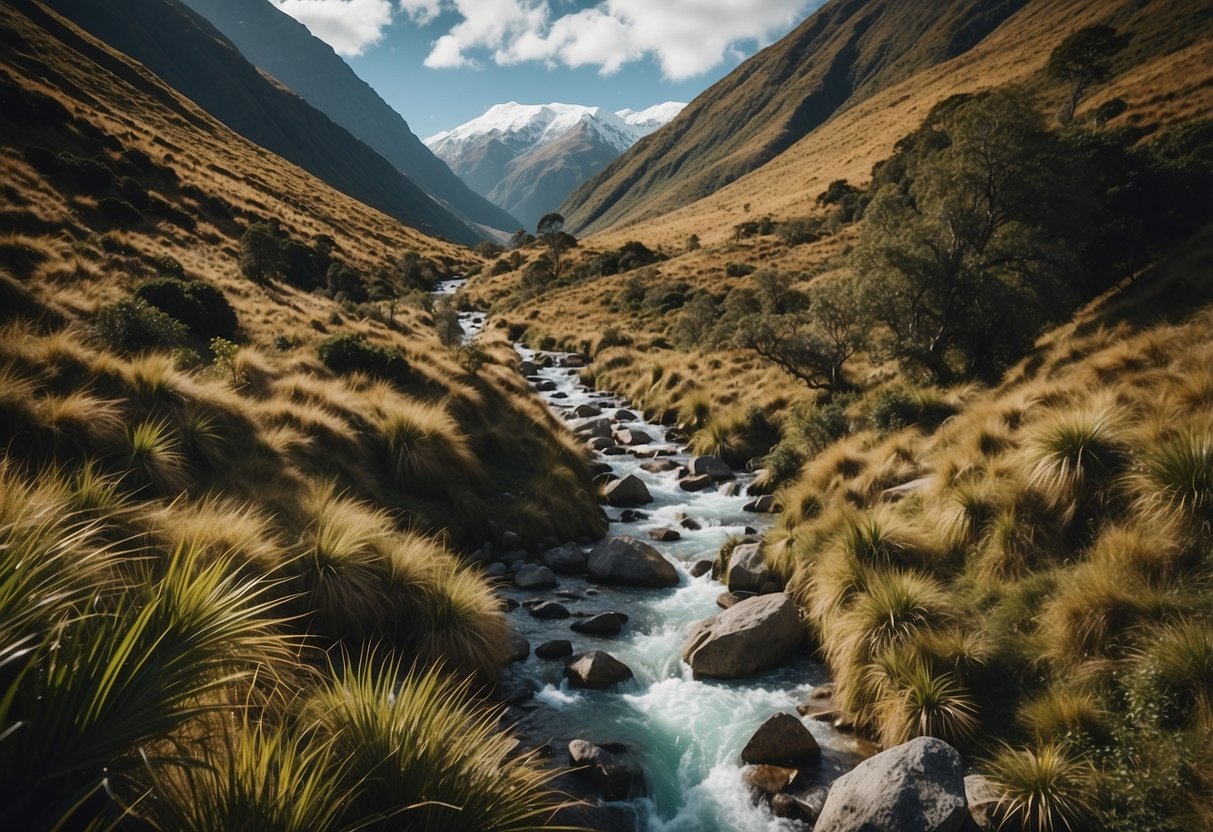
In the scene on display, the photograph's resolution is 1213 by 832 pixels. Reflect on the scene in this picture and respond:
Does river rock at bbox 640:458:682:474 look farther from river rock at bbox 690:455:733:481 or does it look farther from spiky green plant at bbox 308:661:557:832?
spiky green plant at bbox 308:661:557:832

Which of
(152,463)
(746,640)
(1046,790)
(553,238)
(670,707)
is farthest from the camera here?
(553,238)

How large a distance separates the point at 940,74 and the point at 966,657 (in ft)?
501

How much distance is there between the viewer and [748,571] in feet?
35.7

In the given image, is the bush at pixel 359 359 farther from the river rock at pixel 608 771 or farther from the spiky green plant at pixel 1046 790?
the spiky green plant at pixel 1046 790

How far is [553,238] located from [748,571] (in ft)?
248

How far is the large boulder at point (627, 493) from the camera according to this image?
15977mm

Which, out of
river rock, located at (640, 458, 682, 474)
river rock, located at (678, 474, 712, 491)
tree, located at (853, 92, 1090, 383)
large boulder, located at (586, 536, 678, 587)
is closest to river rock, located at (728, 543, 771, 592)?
large boulder, located at (586, 536, 678, 587)

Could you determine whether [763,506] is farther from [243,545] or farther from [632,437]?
[243,545]

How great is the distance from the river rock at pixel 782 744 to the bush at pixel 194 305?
16120 millimetres

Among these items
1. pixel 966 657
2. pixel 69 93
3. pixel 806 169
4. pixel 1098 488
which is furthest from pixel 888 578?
pixel 806 169

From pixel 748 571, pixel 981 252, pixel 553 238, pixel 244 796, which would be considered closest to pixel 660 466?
pixel 748 571

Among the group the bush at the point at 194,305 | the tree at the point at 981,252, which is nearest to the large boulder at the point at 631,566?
the tree at the point at 981,252

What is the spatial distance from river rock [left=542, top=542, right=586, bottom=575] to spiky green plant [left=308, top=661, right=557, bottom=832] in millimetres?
7654

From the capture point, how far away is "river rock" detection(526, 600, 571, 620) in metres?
9.99
